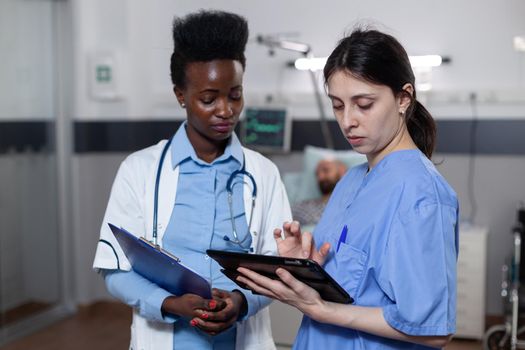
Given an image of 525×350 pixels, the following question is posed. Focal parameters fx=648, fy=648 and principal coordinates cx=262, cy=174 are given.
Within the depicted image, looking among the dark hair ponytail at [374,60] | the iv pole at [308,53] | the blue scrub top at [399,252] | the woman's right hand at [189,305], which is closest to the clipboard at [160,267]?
the woman's right hand at [189,305]

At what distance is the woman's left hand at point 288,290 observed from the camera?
1.15 meters

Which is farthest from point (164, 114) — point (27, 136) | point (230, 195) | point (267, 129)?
point (230, 195)

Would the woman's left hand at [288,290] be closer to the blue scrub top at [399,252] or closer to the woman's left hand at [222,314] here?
the blue scrub top at [399,252]

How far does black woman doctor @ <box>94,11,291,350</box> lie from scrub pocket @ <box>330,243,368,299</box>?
31 centimetres

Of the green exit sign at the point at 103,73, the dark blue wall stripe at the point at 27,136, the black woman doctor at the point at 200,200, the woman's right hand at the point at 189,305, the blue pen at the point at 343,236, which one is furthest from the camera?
the green exit sign at the point at 103,73

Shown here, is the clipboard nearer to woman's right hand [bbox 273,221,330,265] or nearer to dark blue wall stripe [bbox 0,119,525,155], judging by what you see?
woman's right hand [bbox 273,221,330,265]

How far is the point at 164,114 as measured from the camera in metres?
4.64

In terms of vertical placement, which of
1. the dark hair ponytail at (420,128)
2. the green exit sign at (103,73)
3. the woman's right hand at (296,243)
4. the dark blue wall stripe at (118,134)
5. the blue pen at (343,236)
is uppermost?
the green exit sign at (103,73)

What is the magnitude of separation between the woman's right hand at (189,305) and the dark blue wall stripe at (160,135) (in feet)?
9.32

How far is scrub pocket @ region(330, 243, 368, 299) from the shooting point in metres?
1.16

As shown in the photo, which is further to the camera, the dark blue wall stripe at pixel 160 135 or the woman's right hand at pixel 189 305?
the dark blue wall stripe at pixel 160 135

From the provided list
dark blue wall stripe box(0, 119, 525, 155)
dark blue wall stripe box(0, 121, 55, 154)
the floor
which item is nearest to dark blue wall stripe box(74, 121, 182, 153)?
dark blue wall stripe box(0, 119, 525, 155)

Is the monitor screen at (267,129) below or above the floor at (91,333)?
above

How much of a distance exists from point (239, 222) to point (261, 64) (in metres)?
3.15
